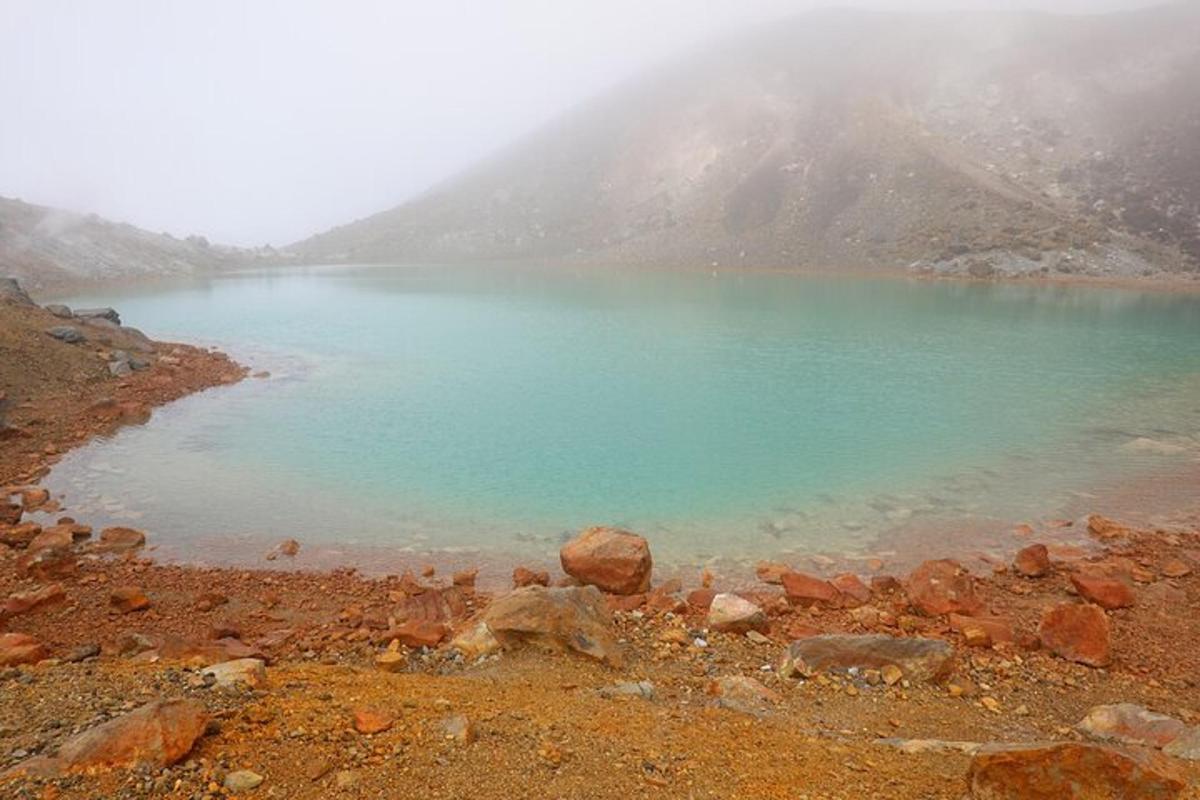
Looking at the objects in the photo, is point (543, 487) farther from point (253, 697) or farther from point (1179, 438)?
point (1179, 438)

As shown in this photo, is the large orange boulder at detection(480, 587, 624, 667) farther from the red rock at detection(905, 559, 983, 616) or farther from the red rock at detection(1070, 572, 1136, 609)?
the red rock at detection(1070, 572, 1136, 609)

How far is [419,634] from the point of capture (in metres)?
9.62

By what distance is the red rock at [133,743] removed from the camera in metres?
5.07

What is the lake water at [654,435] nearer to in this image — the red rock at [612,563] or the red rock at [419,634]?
Answer: the red rock at [612,563]

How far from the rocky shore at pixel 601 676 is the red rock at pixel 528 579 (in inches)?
3.0

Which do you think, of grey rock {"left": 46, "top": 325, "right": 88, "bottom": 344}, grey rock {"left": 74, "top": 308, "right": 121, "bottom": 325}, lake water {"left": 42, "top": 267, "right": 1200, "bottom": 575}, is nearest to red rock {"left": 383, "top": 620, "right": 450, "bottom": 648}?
lake water {"left": 42, "top": 267, "right": 1200, "bottom": 575}

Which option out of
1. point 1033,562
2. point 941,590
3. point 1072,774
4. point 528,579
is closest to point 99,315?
point 528,579

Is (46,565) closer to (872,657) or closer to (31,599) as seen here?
(31,599)

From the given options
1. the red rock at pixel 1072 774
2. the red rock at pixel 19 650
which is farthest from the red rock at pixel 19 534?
the red rock at pixel 1072 774

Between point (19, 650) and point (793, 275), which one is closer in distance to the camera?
point (19, 650)

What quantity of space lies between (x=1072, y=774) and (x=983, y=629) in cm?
507

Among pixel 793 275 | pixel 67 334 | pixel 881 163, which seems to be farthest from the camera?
pixel 881 163

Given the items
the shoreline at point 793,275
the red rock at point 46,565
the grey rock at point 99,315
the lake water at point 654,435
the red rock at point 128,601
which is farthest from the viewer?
the shoreline at point 793,275

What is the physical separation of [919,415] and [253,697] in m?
22.8
